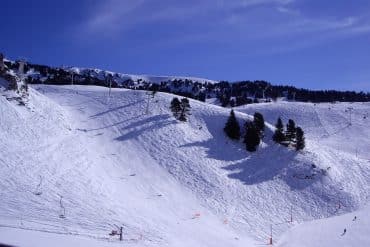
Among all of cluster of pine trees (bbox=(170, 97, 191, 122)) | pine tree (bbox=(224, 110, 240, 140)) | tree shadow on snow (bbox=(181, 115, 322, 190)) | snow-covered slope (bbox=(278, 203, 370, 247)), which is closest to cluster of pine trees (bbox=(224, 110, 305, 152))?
pine tree (bbox=(224, 110, 240, 140))

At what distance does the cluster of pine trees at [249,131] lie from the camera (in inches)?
2331

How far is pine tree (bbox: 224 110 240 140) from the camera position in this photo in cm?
6206

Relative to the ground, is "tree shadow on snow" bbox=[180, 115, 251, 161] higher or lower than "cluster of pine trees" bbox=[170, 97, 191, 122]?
lower

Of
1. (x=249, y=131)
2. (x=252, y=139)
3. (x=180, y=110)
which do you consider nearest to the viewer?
(x=252, y=139)

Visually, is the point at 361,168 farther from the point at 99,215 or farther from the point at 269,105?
the point at 269,105

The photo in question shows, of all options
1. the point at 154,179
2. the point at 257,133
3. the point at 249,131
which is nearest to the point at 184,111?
the point at 249,131

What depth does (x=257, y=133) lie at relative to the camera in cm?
5991

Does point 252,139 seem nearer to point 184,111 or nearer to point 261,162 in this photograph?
point 261,162

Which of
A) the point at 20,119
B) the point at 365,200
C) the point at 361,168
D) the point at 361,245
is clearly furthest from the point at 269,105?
the point at 361,245

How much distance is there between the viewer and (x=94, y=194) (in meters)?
37.3

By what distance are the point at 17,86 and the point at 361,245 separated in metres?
44.4

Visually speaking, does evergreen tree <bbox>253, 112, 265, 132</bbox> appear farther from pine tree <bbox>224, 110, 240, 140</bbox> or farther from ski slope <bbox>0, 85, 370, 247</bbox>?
pine tree <bbox>224, 110, 240, 140</bbox>

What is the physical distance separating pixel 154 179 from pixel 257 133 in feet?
62.1

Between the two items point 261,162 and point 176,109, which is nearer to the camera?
point 261,162
